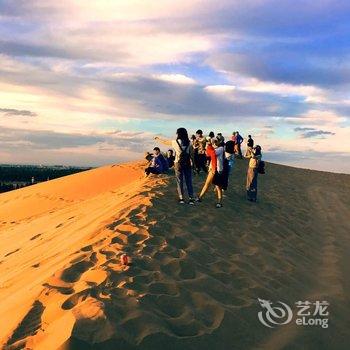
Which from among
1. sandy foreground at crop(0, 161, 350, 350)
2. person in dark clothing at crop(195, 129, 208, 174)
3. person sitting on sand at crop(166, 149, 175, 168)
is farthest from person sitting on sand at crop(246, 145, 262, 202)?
person sitting on sand at crop(166, 149, 175, 168)

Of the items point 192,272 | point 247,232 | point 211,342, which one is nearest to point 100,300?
point 211,342

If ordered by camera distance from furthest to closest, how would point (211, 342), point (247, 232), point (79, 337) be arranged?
point (247, 232) → point (211, 342) → point (79, 337)

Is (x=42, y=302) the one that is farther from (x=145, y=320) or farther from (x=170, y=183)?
(x=170, y=183)

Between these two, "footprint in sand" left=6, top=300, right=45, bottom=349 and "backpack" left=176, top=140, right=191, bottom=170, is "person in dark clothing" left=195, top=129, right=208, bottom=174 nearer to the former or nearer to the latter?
"backpack" left=176, top=140, right=191, bottom=170

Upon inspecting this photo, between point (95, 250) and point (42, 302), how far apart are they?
2.00 m

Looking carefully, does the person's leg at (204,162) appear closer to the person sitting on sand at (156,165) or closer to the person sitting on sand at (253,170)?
the person sitting on sand at (156,165)

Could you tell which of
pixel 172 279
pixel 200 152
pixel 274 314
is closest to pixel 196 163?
pixel 200 152

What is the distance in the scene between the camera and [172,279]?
6.30 m

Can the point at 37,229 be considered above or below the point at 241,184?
below

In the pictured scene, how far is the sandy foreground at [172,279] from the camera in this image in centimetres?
484

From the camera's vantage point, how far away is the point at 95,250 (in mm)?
7395

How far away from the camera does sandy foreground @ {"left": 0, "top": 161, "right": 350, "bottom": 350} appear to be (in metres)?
4.84

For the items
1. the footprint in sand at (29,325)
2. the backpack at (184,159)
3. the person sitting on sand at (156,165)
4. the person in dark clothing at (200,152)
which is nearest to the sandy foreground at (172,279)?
the footprint in sand at (29,325)

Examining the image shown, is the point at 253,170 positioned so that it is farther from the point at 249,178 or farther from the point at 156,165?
the point at 156,165
